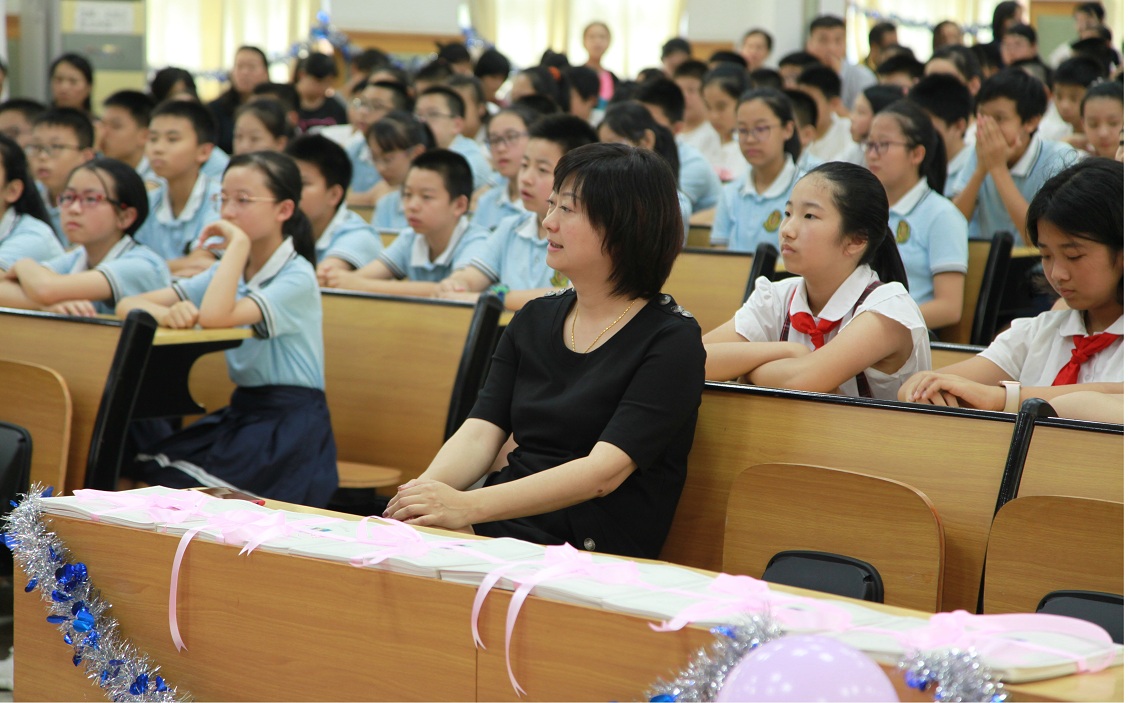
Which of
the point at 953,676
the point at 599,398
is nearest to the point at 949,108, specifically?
the point at 599,398

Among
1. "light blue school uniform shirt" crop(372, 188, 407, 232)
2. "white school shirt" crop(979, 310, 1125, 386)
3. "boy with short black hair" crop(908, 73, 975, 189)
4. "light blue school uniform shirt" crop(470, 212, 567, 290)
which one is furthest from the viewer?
"light blue school uniform shirt" crop(372, 188, 407, 232)

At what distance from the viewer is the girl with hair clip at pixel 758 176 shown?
4.67m

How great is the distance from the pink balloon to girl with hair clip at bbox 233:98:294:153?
16.4ft

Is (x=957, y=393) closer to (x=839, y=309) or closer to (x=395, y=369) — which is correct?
(x=839, y=309)

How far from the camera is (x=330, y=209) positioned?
15.5ft

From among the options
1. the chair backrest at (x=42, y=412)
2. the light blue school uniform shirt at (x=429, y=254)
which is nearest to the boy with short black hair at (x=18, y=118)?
the light blue school uniform shirt at (x=429, y=254)

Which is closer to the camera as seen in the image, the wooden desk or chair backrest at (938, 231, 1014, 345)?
the wooden desk

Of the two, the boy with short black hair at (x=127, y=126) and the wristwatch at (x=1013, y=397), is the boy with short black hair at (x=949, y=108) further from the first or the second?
the boy with short black hair at (x=127, y=126)

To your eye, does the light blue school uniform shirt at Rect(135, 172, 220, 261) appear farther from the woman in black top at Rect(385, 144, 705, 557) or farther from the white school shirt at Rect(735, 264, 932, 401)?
the woman in black top at Rect(385, 144, 705, 557)

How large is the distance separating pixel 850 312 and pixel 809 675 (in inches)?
58.3

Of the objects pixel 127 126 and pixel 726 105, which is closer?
pixel 127 126

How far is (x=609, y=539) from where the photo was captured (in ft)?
6.92

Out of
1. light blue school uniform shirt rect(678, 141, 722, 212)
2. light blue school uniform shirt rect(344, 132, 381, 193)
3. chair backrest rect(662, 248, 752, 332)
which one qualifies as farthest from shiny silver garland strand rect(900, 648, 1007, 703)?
light blue school uniform shirt rect(344, 132, 381, 193)

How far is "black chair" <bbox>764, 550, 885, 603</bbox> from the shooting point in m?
1.86
